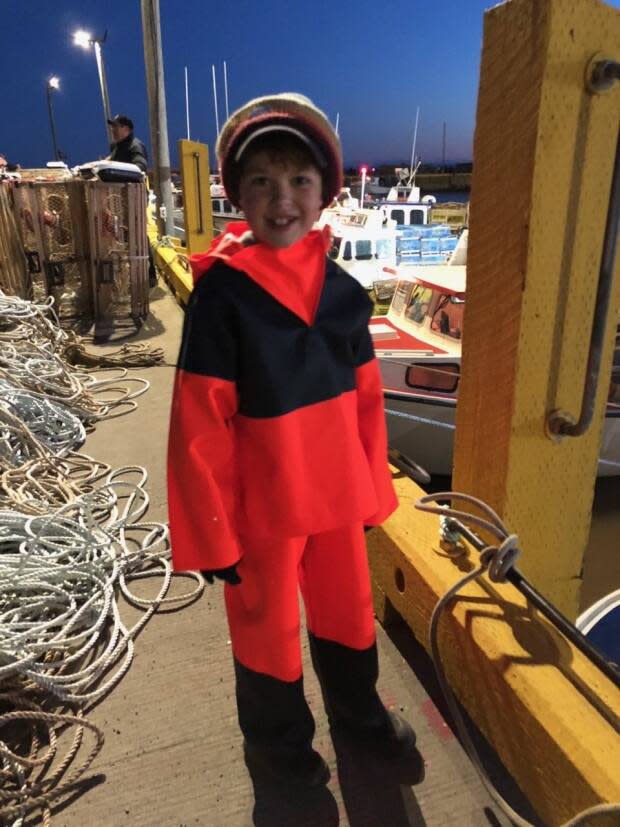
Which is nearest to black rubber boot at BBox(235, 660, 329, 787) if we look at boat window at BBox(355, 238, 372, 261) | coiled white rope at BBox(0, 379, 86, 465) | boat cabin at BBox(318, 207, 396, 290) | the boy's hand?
the boy's hand

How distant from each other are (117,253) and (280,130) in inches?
229

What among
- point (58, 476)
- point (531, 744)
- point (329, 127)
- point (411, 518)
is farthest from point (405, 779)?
point (58, 476)

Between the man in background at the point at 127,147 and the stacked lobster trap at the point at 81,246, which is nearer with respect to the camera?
the stacked lobster trap at the point at 81,246

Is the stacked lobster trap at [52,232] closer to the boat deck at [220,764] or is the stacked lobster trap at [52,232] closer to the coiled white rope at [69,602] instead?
the coiled white rope at [69,602]

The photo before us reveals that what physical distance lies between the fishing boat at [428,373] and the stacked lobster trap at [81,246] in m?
2.90

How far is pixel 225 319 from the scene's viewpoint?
1313 millimetres

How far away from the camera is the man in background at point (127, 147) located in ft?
25.0

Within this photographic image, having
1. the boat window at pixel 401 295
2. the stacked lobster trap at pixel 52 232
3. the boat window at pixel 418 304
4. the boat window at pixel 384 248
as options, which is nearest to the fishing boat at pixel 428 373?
the boat window at pixel 418 304

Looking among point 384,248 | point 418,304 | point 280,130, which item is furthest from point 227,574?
point 384,248

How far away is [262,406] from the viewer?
1.36 meters

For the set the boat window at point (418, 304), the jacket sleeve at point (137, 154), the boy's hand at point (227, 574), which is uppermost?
the jacket sleeve at point (137, 154)

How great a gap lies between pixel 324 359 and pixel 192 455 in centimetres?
38

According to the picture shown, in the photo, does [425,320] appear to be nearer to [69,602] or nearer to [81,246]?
[81,246]

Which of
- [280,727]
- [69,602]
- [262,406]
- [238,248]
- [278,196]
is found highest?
[278,196]
